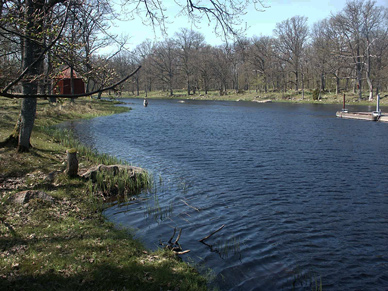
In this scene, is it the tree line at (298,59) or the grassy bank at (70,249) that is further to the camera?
the tree line at (298,59)

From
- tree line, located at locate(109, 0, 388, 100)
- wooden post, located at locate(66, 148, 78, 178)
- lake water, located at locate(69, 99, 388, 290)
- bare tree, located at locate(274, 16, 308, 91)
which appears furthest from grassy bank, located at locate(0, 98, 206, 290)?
bare tree, located at locate(274, 16, 308, 91)

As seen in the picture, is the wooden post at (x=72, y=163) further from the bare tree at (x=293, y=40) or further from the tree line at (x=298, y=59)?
the bare tree at (x=293, y=40)

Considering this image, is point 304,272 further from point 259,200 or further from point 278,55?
point 278,55

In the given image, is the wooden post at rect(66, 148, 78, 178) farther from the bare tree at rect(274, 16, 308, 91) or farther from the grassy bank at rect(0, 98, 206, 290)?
the bare tree at rect(274, 16, 308, 91)

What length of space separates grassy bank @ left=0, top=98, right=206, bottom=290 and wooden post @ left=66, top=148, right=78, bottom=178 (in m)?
0.46

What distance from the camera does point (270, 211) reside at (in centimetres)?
1030

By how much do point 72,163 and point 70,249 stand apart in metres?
5.09

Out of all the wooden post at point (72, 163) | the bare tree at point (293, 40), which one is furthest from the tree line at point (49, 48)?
the bare tree at point (293, 40)

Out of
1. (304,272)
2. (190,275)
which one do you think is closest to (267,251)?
(304,272)

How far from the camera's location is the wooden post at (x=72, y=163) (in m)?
11.0

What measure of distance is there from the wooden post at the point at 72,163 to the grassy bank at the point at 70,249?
461 millimetres

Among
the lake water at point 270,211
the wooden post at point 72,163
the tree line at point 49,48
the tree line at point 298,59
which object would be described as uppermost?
the tree line at point 298,59

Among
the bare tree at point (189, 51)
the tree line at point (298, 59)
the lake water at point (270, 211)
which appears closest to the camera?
the lake water at point (270, 211)

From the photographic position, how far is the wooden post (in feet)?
36.0
